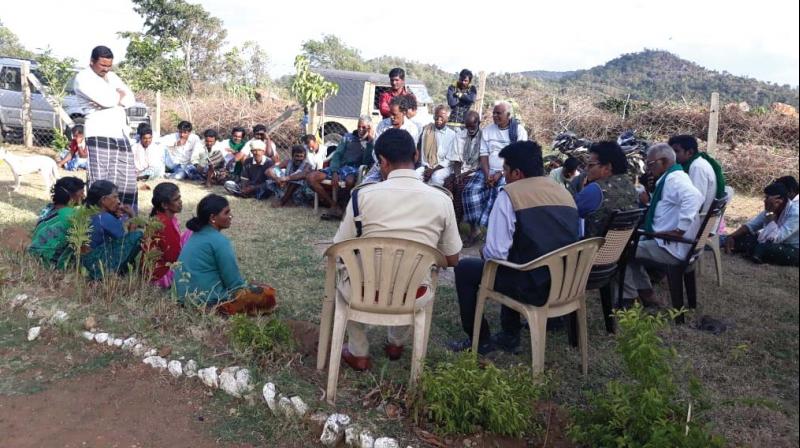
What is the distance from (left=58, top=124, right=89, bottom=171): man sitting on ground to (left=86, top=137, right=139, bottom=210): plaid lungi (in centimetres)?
535

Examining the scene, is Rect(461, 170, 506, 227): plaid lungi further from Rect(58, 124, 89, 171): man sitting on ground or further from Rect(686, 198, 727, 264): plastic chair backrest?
Rect(58, 124, 89, 171): man sitting on ground

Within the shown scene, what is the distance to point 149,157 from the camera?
10.1m

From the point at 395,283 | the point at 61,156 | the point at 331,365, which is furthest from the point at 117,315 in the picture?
the point at 61,156

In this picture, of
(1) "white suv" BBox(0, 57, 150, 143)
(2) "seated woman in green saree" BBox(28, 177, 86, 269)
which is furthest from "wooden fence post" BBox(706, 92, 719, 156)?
(1) "white suv" BBox(0, 57, 150, 143)

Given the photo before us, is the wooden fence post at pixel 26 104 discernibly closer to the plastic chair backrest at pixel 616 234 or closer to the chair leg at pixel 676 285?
the plastic chair backrest at pixel 616 234

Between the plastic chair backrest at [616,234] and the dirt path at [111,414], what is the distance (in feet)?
8.12

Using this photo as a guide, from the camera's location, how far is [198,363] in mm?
3268

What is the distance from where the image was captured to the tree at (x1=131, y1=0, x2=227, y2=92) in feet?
70.8

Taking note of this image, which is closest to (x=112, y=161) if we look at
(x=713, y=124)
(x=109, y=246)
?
(x=109, y=246)

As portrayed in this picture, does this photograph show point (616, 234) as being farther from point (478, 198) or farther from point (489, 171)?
point (489, 171)

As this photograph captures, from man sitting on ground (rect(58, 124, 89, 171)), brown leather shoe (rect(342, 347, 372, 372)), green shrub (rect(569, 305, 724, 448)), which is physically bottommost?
man sitting on ground (rect(58, 124, 89, 171))

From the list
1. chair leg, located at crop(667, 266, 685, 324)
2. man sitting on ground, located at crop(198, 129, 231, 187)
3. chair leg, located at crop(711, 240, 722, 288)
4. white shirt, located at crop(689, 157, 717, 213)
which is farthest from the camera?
man sitting on ground, located at crop(198, 129, 231, 187)

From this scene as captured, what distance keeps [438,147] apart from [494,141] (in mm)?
819

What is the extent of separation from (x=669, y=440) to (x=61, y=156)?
1163 cm
